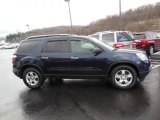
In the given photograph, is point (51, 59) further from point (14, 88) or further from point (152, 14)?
point (152, 14)

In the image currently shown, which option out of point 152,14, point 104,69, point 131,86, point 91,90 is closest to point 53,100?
point 91,90

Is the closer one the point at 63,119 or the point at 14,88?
the point at 63,119

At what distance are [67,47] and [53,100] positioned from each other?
79.4 inches

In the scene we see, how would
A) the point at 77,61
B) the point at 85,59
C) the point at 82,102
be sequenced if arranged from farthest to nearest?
the point at 77,61 → the point at 85,59 → the point at 82,102

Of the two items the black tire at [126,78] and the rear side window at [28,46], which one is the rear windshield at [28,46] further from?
the black tire at [126,78]

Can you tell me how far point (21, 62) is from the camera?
873 cm

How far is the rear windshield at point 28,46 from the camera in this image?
8.77 meters

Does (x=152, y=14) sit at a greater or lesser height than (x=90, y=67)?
greater

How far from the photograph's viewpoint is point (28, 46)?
29.2 feet

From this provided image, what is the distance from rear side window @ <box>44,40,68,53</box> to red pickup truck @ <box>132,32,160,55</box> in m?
8.94

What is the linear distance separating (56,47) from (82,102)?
8.48 ft

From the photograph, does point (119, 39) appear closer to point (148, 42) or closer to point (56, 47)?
point (148, 42)

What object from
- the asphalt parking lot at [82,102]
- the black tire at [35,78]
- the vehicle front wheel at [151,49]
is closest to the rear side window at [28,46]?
the black tire at [35,78]

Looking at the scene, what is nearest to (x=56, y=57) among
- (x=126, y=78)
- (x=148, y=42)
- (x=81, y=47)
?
(x=81, y=47)
